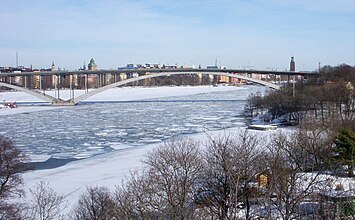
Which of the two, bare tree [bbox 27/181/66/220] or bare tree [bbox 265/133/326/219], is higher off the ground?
bare tree [bbox 265/133/326/219]

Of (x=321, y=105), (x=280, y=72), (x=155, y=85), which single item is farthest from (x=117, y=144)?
(x=155, y=85)

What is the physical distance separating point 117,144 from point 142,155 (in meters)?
3.11

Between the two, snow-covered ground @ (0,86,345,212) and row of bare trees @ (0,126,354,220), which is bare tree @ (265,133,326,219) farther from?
snow-covered ground @ (0,86,345,212)

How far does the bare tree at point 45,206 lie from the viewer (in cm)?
763

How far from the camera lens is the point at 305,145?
37.9ft

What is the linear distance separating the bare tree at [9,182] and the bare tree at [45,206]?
0.26 metres

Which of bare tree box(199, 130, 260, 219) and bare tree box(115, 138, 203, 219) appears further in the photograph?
bare tree box(199, 130, 260, 219)

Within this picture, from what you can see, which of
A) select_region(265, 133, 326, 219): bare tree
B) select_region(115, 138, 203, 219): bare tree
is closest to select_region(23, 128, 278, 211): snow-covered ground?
select_region(115, 138, 203, 219): bare tree

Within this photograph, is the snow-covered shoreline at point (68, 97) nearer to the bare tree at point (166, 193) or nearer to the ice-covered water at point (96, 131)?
the ice-covered water at point (96, 131)

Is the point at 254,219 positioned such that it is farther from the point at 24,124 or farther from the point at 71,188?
the point at 24,124

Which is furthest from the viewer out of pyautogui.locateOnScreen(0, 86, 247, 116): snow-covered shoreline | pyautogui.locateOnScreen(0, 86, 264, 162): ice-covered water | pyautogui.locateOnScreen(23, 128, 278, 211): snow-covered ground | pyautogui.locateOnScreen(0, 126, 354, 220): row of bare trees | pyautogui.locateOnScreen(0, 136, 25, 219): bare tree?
pyautogui.locateOnScreen(0, 86, 247, 116): snow-covered shoreline

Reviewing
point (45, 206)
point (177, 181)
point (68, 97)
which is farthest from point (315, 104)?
point (68, 97)

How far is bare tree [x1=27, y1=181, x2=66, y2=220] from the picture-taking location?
7.63 meters

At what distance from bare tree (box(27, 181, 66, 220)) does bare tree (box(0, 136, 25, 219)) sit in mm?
263
